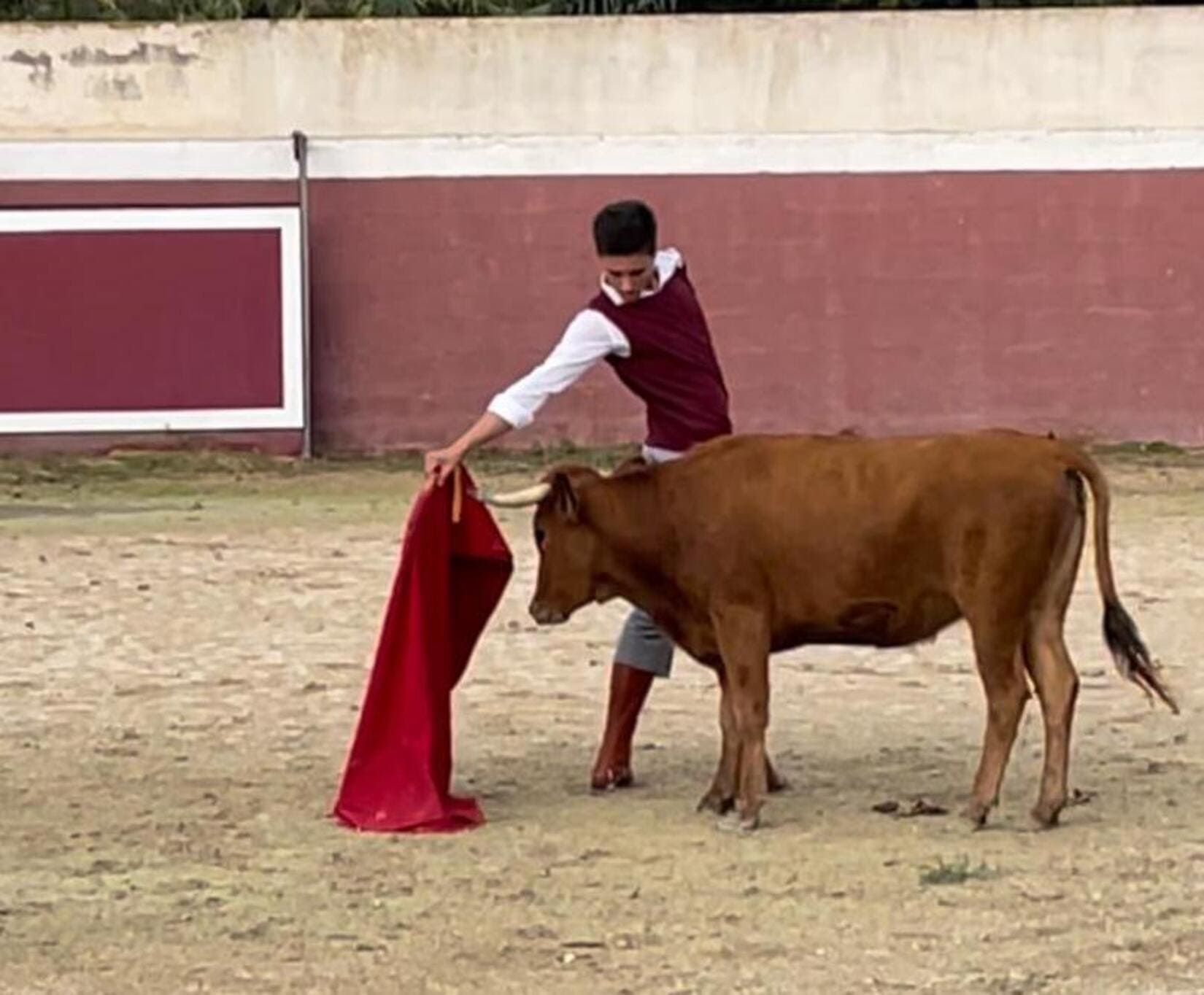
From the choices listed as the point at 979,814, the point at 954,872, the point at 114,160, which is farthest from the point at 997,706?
the point at 114,160

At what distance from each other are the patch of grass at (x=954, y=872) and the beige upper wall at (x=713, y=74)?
12265 mm

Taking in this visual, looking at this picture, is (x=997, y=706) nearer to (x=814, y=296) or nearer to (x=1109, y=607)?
(x=1109, y=607)

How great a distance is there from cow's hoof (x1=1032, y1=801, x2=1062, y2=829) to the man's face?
1.48 metres

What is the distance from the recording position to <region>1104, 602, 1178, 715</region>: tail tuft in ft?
23.3

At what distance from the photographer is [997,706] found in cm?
689

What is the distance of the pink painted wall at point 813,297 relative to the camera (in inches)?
719

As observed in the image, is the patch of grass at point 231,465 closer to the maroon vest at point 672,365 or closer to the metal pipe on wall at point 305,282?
the metal pipe on wall at point 305,282

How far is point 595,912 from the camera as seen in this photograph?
6004mm

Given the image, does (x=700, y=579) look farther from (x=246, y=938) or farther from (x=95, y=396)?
(x=95, y=396)

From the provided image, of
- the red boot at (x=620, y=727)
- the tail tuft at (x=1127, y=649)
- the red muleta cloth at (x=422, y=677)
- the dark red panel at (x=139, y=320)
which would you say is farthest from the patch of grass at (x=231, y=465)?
the tail tuft at (x=1127, y=649)

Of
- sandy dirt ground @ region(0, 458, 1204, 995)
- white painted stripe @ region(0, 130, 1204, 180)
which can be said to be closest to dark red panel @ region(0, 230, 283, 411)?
white painted stripe @ region(0, 130, 1204, 180)

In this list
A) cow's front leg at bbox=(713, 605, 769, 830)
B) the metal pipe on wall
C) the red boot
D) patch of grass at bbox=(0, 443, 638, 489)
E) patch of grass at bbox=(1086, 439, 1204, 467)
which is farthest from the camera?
the metal pipe on wall

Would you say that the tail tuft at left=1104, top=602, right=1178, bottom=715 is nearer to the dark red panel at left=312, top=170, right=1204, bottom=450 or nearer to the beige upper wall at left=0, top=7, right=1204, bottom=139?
the dark red panel at left=312, top=170, right=1204, bottom=450

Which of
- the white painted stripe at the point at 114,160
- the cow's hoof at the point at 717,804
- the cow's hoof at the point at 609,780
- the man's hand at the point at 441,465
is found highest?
the man's hand at the point at 441,465
